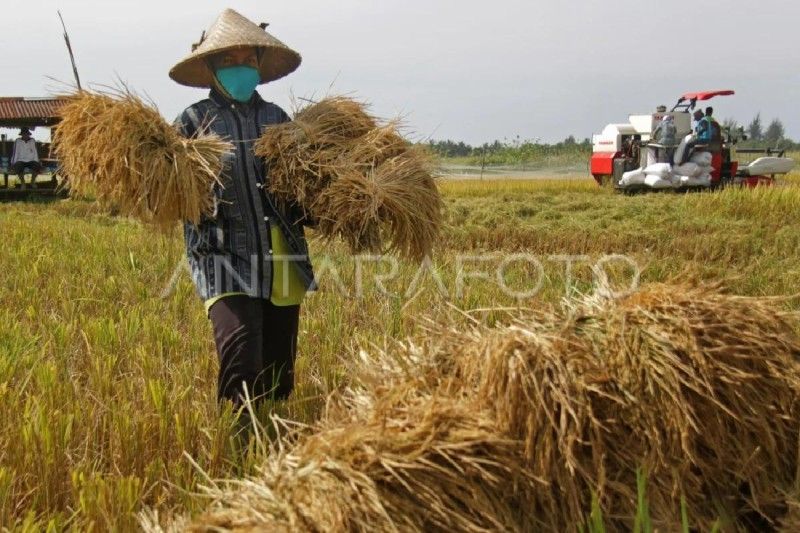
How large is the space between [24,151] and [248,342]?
48.0 feet

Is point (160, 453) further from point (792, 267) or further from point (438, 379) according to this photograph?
point (792, 267)

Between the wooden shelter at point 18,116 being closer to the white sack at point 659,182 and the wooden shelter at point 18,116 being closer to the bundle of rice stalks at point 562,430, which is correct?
the white sack at point 659,182

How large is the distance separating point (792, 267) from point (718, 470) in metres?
5.75

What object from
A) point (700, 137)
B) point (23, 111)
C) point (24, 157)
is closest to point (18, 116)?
point (23, 111)

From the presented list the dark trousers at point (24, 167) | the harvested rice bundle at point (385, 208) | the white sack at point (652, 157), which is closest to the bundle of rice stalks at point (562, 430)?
the harvested rice bundle at point (385, 208)

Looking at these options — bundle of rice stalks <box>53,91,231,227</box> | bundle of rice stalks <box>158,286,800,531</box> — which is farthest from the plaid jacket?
bundle of rice stalks <box>158,286,800,531</box>

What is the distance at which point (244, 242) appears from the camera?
9.31ft

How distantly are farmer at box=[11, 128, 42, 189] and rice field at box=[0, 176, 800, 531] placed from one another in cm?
495

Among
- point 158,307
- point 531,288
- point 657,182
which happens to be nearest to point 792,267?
point 531,288

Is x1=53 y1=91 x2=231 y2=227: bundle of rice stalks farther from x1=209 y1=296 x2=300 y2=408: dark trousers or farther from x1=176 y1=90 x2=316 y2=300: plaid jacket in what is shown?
x1=209 y1=296 x2=300 y2=408: dark trousers

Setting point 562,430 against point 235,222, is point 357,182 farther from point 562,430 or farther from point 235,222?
point 562,430

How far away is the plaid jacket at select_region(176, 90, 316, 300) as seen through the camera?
2.82 metres

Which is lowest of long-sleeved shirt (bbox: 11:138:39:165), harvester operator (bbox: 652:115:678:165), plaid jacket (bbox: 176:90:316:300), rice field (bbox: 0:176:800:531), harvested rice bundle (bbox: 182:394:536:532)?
rice field (bbox: 0:176:800:531)

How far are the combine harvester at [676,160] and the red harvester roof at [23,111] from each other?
11.4 meters
